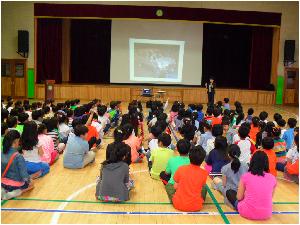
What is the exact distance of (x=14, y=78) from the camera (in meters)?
14.6

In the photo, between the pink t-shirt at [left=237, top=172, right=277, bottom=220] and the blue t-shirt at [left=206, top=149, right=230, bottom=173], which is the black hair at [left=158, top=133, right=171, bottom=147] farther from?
the pink t-shirt at [left=237, top=172, right=277, bottom=220]

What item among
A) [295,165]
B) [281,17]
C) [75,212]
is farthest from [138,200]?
[281,17]

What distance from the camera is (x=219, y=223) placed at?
3.53 m

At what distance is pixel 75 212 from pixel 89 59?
12747mm

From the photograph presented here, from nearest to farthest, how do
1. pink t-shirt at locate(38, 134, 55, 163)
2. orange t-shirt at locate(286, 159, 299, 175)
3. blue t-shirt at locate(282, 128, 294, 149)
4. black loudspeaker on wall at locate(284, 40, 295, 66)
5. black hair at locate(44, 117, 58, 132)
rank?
orange t-shirt at locate(286, 159, 299, 175)
pink t-shirt at locate(38, 134, 55, 163)
black hair at locate(44, 117, 58, 132)
blue t-shirt at locate(282, 128, 294, 149)
black loudspeaker on wall at locate(284, 40, 295, 66)

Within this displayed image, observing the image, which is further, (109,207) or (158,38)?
(158,38)

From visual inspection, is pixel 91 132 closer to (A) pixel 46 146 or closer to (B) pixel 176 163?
(A) pixel 46 146

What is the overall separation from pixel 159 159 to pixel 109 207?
3.36 feet

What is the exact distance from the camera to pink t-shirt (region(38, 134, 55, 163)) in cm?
490

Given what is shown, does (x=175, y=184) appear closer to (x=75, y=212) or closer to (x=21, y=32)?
(x=75, y=212)

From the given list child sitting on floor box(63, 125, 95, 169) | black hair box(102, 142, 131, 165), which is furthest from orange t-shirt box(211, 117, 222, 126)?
black hair box(102, 142, 131, 165)

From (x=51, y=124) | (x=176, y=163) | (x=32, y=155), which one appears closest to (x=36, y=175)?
(x=32, y=155)

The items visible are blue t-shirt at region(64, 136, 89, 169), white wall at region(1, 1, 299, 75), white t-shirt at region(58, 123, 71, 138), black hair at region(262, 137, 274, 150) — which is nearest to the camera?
black hair at region(262, 137, 274, 150)

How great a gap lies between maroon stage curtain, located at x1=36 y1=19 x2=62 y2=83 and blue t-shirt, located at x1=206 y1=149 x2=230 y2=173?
36.6 ft
